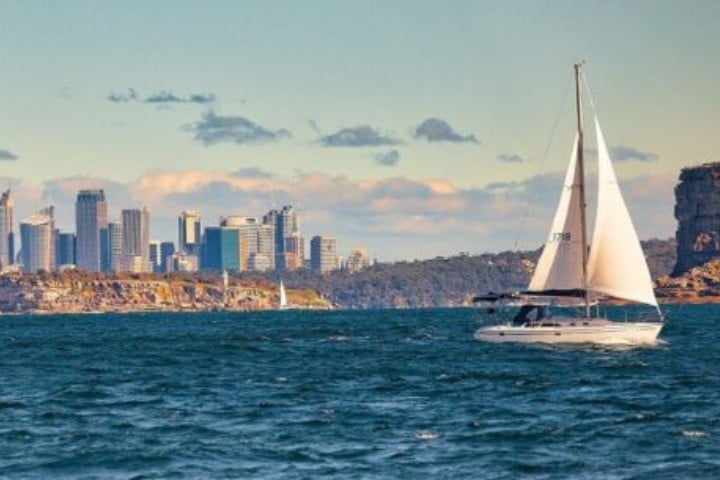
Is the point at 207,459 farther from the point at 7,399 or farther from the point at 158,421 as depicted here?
the point at 7,399

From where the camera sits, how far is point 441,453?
157 feet

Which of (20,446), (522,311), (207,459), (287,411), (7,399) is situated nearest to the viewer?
(207,459)

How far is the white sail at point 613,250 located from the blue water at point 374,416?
156 inches

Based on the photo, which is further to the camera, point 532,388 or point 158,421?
point 532,388

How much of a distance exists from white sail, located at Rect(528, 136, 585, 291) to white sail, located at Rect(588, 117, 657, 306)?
4.45ft

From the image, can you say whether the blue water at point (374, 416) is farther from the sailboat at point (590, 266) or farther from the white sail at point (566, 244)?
the white sail at point (566, 244)

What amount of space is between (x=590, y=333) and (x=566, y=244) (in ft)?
Result: 20.3

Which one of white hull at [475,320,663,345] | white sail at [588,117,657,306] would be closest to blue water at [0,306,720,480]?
white hull at [475,320,663,345]

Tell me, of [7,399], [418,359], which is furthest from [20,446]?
[418,359]

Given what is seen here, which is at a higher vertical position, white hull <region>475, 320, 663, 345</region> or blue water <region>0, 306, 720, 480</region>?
white hull <region>475, 320, 663, 345</region>

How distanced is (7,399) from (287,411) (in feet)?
45.7

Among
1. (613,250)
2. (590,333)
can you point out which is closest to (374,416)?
(590,333)

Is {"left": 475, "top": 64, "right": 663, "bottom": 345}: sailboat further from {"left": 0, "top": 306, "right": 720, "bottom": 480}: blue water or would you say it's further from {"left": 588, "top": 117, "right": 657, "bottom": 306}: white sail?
{"left": 0, "top": 306, "right": 720, "bottom": 480}: blue water

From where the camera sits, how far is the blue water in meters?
45.8
